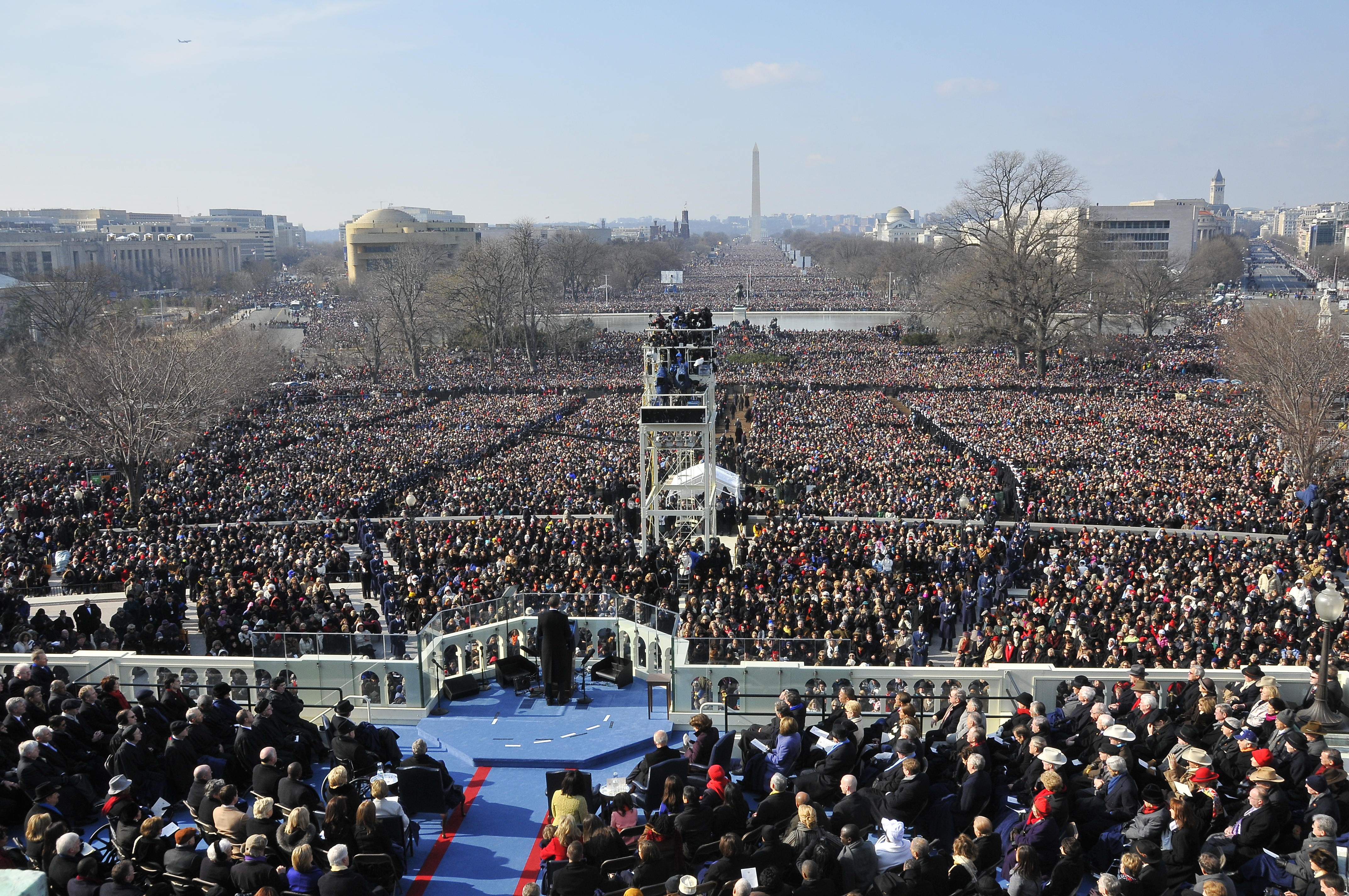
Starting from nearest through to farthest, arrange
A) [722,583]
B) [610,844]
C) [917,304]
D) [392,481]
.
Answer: [610,844] < [722,583] < [392,481] < [917,304]

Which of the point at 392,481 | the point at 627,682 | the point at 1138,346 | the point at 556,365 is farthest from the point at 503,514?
the point at 1138,346

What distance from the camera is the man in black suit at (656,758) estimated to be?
8.76m

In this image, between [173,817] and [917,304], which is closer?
[173,817]

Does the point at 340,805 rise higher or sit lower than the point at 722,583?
higher

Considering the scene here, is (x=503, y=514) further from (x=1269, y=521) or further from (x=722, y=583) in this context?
(x=1269, y=521)

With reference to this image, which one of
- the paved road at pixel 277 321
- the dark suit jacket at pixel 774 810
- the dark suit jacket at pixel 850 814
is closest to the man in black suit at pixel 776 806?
the dark suit jacket at pixel 774 810

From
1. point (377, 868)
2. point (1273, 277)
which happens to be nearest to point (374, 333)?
point (377, 868)

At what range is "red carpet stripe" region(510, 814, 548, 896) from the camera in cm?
824

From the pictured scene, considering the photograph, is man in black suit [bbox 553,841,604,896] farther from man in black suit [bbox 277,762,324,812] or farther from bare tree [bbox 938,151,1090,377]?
bare tree [bbox 938,151,1090,377]

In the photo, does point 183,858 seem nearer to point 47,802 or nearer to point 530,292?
point 47,802

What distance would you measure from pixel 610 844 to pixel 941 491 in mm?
21552

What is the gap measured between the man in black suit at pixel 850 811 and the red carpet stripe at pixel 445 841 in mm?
2804

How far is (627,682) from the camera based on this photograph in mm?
12297

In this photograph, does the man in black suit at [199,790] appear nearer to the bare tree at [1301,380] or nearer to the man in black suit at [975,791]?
the man in black suit at [975,791]
